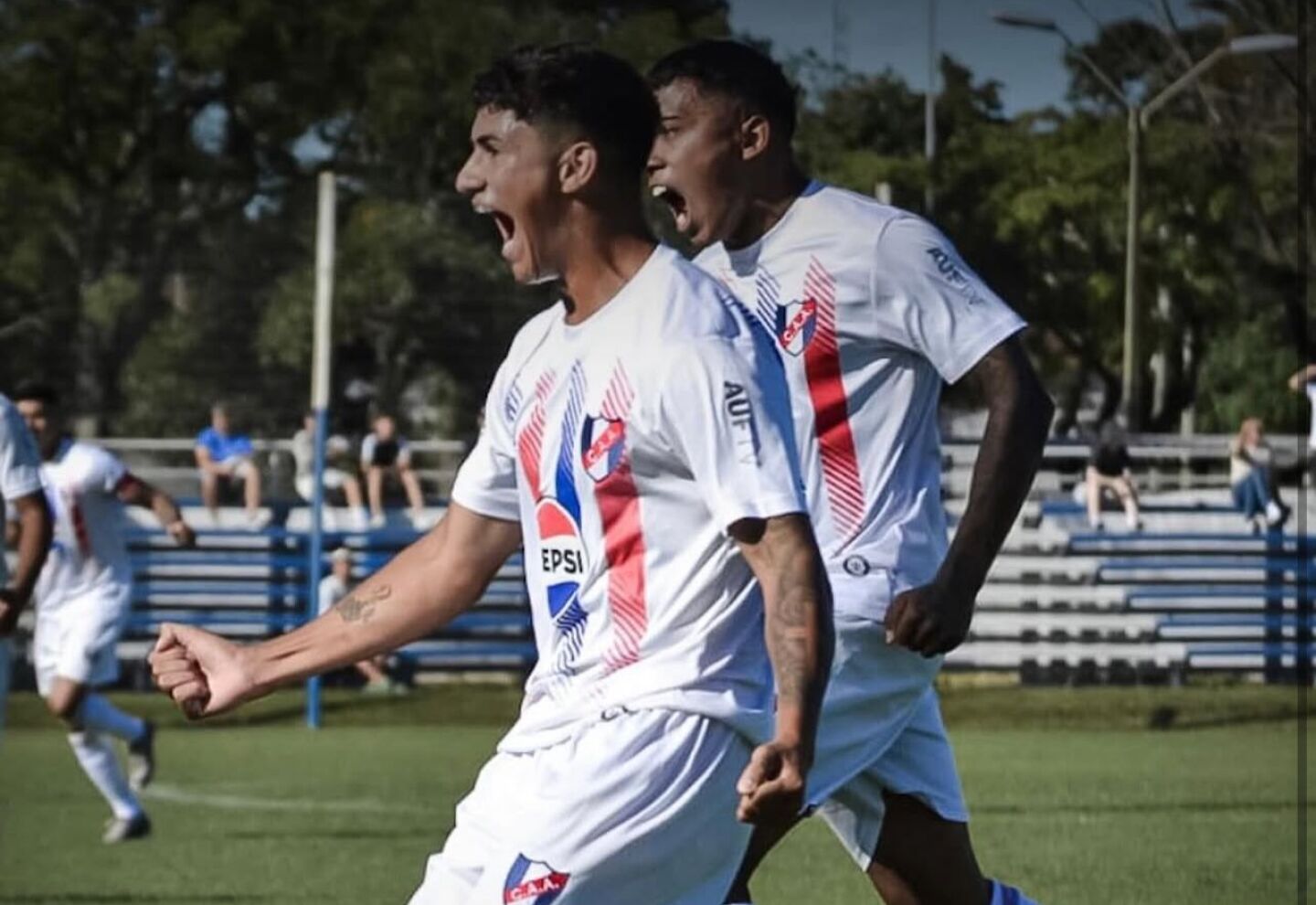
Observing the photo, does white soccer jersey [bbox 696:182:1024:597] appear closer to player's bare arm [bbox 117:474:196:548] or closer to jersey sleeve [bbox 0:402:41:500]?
jersey sleeve [bbox 0:402:41:500]

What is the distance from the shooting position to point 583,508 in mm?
4438

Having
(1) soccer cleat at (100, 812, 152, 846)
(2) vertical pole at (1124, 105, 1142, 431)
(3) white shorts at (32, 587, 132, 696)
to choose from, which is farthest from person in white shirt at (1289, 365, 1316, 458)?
(1) soccer cleat at (100, 812, 152, 846)

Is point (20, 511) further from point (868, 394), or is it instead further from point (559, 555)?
point (559, 555)

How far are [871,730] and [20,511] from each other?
5.26 m

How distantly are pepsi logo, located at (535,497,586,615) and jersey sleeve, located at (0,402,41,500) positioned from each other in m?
5.52

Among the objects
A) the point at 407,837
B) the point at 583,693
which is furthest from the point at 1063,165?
the point at 583,693

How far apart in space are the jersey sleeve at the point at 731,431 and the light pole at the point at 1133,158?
55.4 feet

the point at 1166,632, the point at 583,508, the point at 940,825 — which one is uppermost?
the point at 583,508

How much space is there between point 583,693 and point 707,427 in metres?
0.47

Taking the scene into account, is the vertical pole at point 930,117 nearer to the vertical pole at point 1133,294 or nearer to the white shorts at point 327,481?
the vertical pole at point 1133,294

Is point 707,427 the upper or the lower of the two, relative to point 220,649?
upper

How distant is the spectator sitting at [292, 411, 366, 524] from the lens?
20516mm

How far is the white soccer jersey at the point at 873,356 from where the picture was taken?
5633 millimetres

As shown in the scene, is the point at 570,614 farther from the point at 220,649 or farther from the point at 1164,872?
the point at 1164,872
